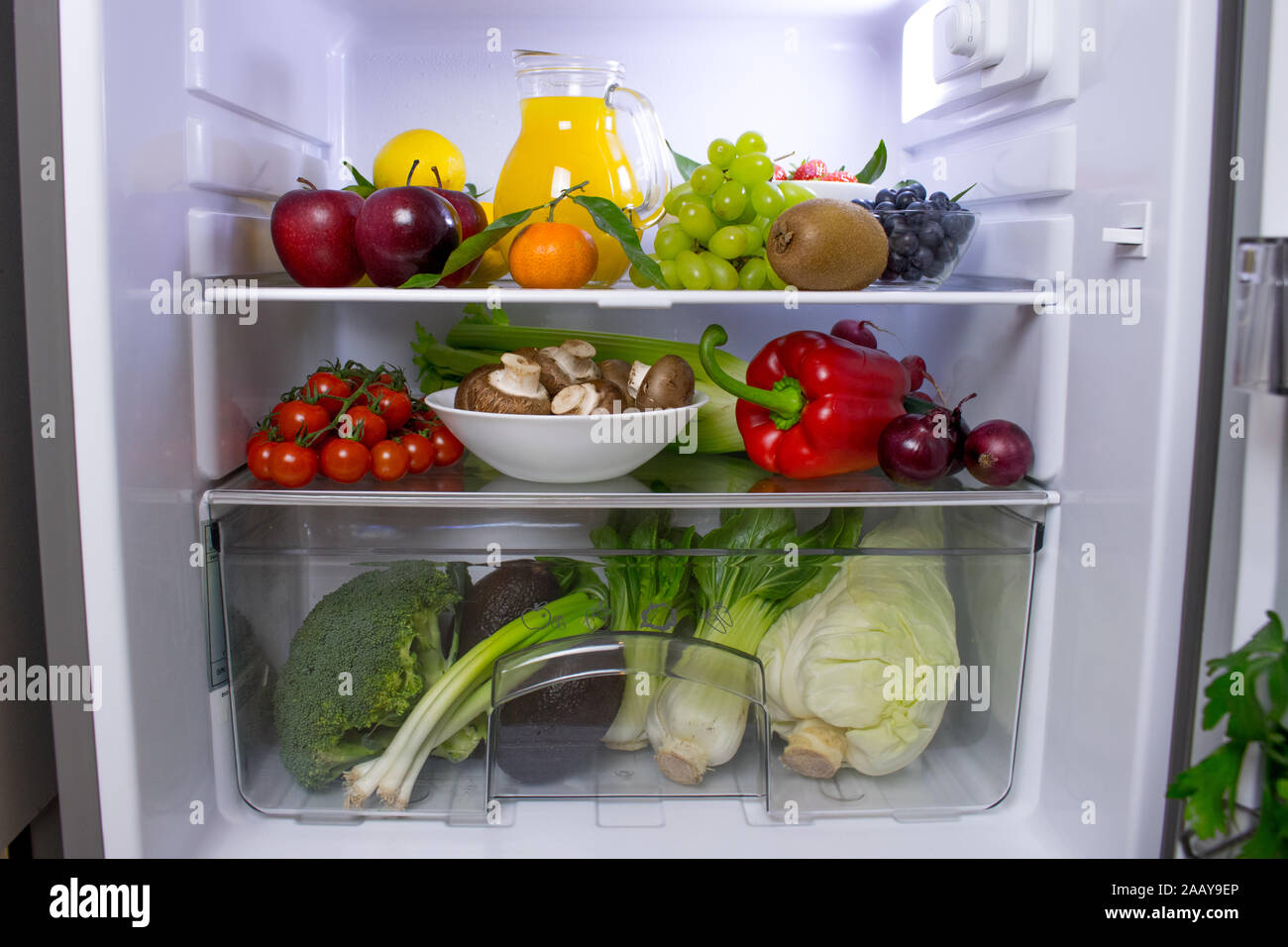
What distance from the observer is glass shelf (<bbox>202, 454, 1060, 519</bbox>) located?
3.52 ft

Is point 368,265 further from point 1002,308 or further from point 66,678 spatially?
point 1002,308

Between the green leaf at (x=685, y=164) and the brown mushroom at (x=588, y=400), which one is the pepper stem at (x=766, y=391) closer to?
the brown mushroom at (x=588, y=400)

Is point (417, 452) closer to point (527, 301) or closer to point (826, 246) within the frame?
point (527, 301)

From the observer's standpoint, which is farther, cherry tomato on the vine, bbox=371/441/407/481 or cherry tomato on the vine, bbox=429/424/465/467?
cherry tomato on the vine, bbox=429/424/465/467

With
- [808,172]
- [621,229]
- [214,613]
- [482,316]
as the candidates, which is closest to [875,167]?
[808,172]

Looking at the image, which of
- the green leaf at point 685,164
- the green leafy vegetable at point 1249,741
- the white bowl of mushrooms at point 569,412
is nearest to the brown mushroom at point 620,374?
the white bowl of mushrooms at point 569,412

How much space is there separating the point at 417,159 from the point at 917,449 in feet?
2.43

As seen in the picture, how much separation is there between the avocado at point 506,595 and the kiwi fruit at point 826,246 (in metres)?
0.45

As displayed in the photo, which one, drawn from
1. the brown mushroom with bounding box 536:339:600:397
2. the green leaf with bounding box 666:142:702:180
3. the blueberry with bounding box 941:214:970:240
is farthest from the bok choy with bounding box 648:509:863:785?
the green leaf with bounding box 666:142:702:180

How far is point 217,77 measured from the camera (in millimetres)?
1086

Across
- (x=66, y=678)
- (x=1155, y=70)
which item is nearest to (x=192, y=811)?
(x=66, y=678)

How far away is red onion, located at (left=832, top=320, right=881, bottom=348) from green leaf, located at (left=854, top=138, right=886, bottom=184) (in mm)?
235

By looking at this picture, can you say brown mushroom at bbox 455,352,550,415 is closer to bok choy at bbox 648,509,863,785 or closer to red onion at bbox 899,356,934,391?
bok choy at bbox 648,509,863,785
